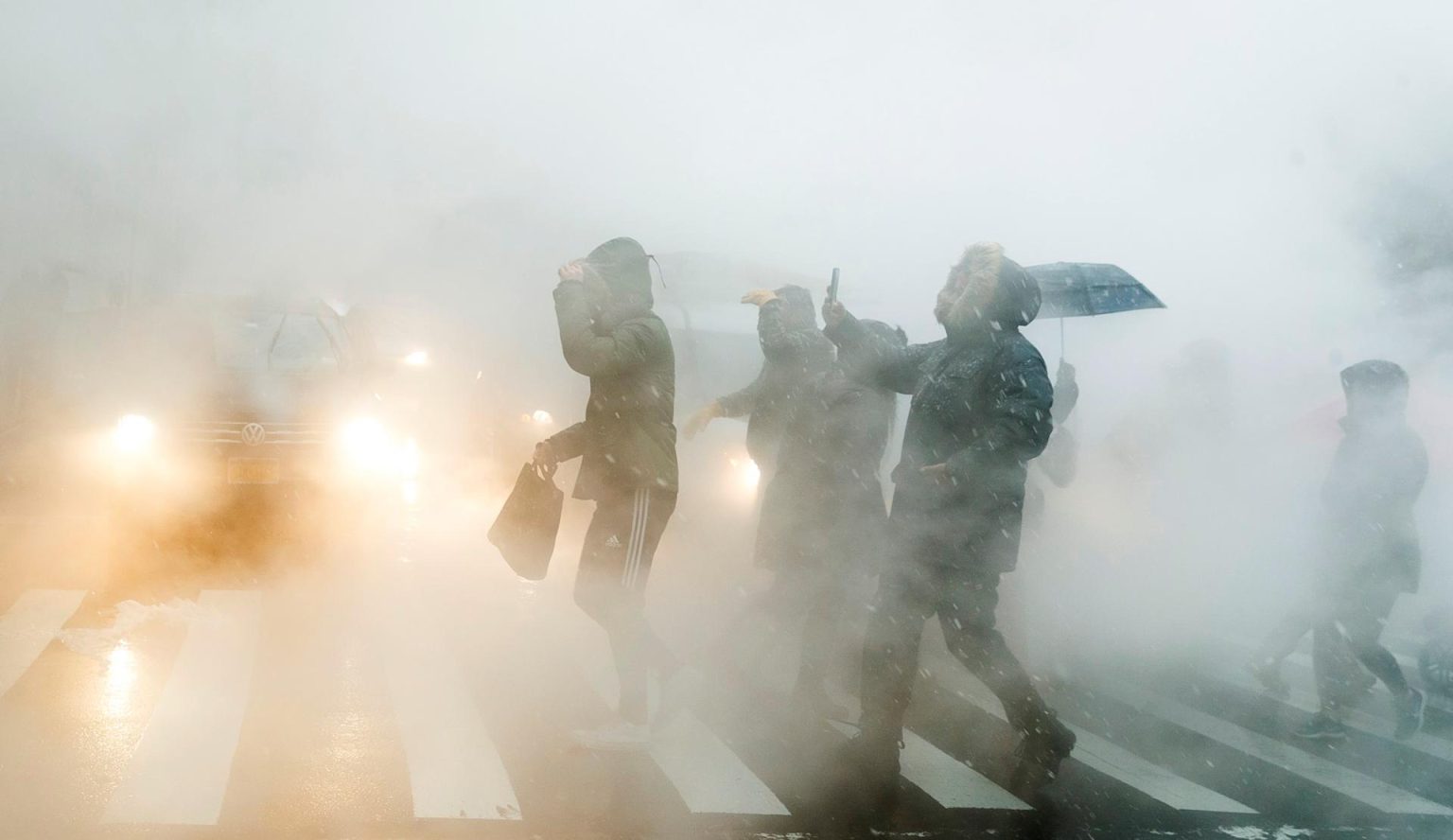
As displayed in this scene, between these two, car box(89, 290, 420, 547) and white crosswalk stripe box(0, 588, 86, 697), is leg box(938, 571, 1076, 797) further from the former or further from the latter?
car box(89, 290, 420, 547)

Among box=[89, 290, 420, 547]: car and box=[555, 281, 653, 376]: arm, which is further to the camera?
box=[89, 290, 420, 547]: car

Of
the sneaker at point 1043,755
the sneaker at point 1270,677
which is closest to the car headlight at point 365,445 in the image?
the sneaker at point 1043,755

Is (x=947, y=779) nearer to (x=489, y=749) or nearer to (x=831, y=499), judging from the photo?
(x=831, y=499)

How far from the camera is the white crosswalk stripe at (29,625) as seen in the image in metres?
3.82

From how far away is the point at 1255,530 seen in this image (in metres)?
5.77

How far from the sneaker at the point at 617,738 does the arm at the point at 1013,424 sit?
3.86 feet

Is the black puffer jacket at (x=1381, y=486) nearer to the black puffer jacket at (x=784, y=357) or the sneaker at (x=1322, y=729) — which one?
the sneaker at (x=1322, y=729)

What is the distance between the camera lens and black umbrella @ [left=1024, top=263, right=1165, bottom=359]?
236 inches

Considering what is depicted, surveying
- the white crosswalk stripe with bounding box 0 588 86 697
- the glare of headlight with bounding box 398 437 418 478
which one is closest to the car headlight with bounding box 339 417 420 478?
the white crosswalk stripe with bounding box 0 588 86 697

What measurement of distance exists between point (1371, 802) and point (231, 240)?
6.44m

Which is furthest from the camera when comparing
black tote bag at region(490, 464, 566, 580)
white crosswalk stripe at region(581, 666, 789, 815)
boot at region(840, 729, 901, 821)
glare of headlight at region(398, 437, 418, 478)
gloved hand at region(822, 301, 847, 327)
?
glare of headlight at region(398, 437, 418, 478)

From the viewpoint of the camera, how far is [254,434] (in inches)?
243

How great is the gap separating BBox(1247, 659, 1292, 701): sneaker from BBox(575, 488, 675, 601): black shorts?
2.78 m

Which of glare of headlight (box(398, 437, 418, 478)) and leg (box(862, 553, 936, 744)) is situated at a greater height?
leg (box(862, 553, 936, 744))
